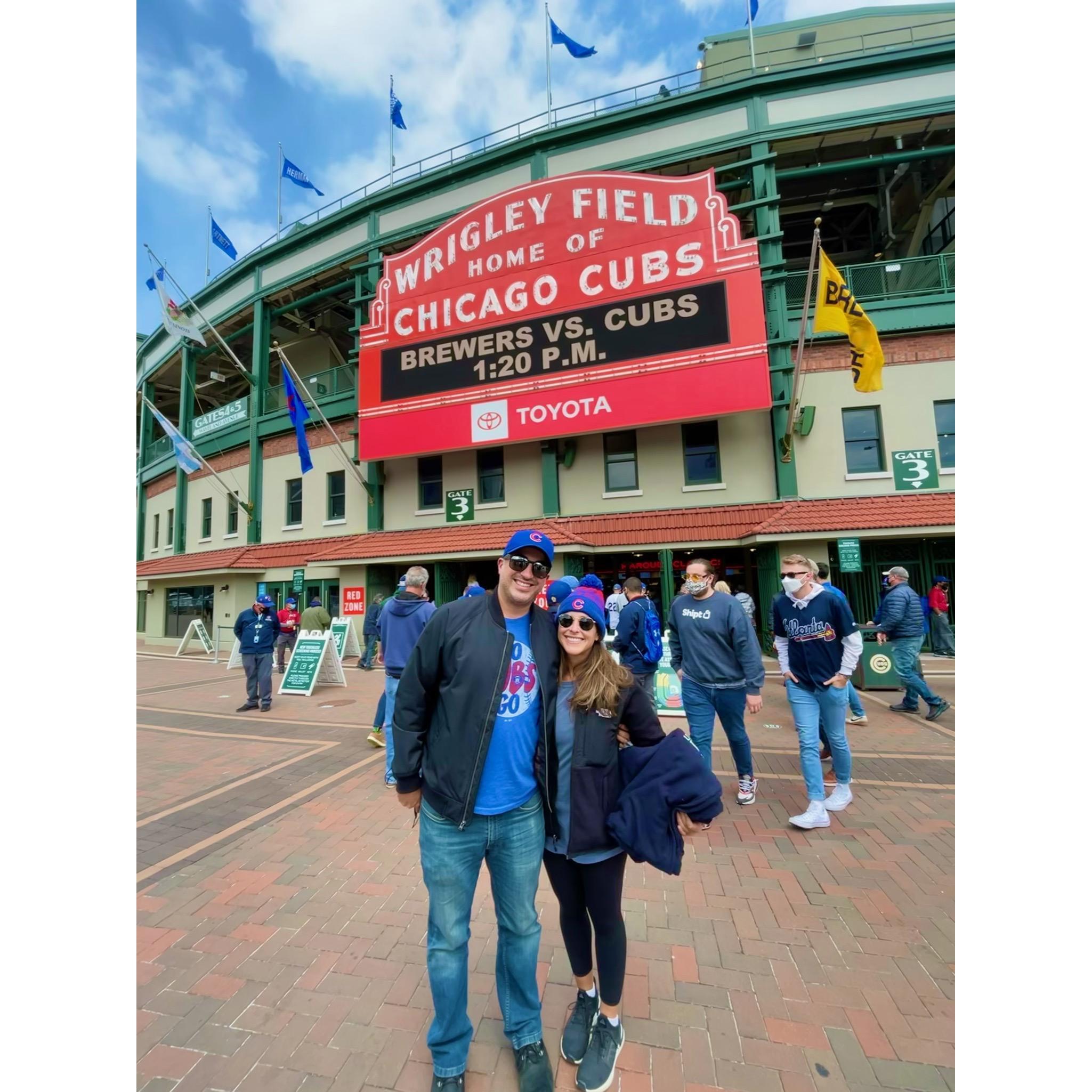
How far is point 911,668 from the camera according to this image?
7.07 m

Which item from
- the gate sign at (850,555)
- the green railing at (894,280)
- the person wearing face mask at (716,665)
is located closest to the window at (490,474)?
the green railing at (894,280)

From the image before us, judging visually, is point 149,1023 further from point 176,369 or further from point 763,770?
point 176,369

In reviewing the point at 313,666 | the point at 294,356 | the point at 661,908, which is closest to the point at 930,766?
the point at 661,908

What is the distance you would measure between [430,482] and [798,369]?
437 inches

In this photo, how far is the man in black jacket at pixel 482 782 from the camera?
1986 millimetres

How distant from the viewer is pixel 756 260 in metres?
13.0

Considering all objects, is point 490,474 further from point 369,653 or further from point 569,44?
point 569,44

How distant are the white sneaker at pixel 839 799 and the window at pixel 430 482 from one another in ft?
46.3

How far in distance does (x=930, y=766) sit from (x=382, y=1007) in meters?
5.56

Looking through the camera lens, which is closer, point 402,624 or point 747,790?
point 747,790

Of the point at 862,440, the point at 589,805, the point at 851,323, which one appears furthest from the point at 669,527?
the point at 589,805

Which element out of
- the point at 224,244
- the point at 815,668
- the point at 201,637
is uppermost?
the point at 224,244

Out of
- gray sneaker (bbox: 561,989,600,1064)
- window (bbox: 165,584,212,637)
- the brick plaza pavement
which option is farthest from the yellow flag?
window (bbox: 165,584,212,637)
